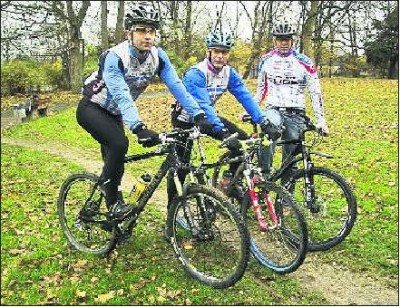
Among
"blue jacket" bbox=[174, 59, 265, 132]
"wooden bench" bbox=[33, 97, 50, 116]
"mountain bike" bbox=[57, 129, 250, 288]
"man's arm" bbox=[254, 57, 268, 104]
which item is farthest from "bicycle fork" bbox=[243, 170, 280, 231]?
"wooden bench" bbox=[33, 97, 50, 116]

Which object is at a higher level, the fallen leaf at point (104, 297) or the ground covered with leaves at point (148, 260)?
the ground covered with leaves at point (148, 260)

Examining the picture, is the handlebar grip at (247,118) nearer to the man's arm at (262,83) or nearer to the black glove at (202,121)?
the man's arm at (262,83)

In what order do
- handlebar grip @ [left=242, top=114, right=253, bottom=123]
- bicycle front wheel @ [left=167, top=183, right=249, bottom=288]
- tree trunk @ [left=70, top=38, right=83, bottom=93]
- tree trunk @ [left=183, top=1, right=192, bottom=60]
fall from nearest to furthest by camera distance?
bicycle front wheel @ [left=167, top=183, right=249, bottom=288]
handlebar grip @ [left=242, top=114, right=253, bottom=123]
tree trunk @ [left=70, top=38, right=83, bottom=93]
tree trunk @ [left=183, top=1, right=192, bottom=60]

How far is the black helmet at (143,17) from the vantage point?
16.0ft

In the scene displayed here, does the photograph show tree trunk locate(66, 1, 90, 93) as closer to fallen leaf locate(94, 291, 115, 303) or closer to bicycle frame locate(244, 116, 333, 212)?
bicycle frame locate(244, 116, 333, 212)

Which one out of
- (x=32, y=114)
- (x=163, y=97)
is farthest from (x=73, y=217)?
(x=163, y=97)

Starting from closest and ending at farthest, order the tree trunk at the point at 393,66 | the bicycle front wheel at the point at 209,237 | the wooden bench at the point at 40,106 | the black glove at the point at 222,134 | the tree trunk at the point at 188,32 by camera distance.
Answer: the bicycle front wheel at the point at 209,237 → the black glove at the point at 222,134 → the wooden bench at the point at 40,106 → the tree trunk at the point at 188,32 → the tree trunk at the point at 393,66

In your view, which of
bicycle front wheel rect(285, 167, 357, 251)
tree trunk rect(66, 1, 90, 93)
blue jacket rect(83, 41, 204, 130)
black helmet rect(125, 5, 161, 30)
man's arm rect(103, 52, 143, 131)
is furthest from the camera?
tree trunk rect(66, 1, 90, 93)

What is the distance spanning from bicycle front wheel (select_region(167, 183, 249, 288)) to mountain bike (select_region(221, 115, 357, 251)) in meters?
1.29

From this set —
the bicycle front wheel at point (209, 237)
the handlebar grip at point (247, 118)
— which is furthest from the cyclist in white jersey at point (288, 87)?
the bicycle front wheel at point (209, 237)

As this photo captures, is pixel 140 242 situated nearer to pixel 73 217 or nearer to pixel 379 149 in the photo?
pixel 73 217

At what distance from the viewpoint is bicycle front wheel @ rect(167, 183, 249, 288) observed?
4.48 metres

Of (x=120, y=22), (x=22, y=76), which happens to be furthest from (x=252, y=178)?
(x=22, y=76)

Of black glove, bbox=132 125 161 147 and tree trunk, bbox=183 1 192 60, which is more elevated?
tree trunk, bbox=183 1 192 60
